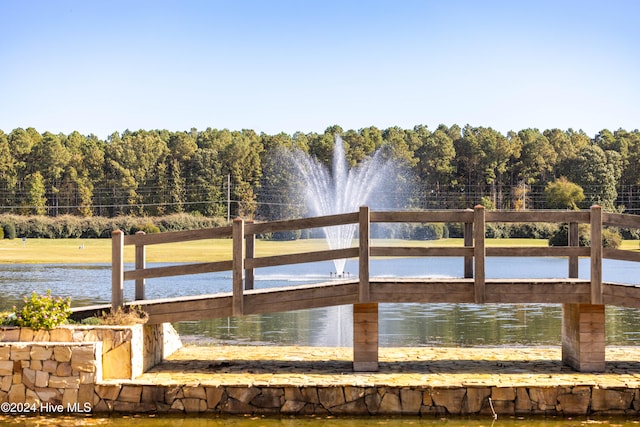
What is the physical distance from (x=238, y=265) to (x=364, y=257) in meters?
1.68

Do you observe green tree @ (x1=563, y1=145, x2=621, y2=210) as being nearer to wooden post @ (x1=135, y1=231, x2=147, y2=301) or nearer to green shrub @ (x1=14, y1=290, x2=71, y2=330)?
wooden post @ (x1=135, y1=231, x2=147, y2=301)

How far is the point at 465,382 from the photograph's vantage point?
35.1 ft

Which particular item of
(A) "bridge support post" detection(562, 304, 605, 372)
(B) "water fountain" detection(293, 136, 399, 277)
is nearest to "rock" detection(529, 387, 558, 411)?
(A) "bridge support post" detection(562, 304, 605, 372)

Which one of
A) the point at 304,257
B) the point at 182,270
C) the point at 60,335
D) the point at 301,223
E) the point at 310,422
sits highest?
Result: the point at 301,223

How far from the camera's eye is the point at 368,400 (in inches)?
412

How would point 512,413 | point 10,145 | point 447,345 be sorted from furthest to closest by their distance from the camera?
1. point 10,145
2. point 447,345
3. point 512,413

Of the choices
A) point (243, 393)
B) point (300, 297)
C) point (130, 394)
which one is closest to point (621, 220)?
point (300, 297)

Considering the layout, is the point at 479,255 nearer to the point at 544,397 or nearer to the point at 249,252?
the point at 544,397

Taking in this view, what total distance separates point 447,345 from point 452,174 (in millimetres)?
85228

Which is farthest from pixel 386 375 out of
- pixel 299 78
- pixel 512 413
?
pixel 299 78

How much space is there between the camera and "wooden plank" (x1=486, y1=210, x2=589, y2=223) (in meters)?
11.8


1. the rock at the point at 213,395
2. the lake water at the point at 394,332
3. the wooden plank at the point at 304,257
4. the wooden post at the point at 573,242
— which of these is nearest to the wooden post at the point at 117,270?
the wooden plank at the point at 304,257

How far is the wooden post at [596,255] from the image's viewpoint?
11523 millimetres

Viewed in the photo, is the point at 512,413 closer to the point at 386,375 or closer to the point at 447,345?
the point at 386,375
